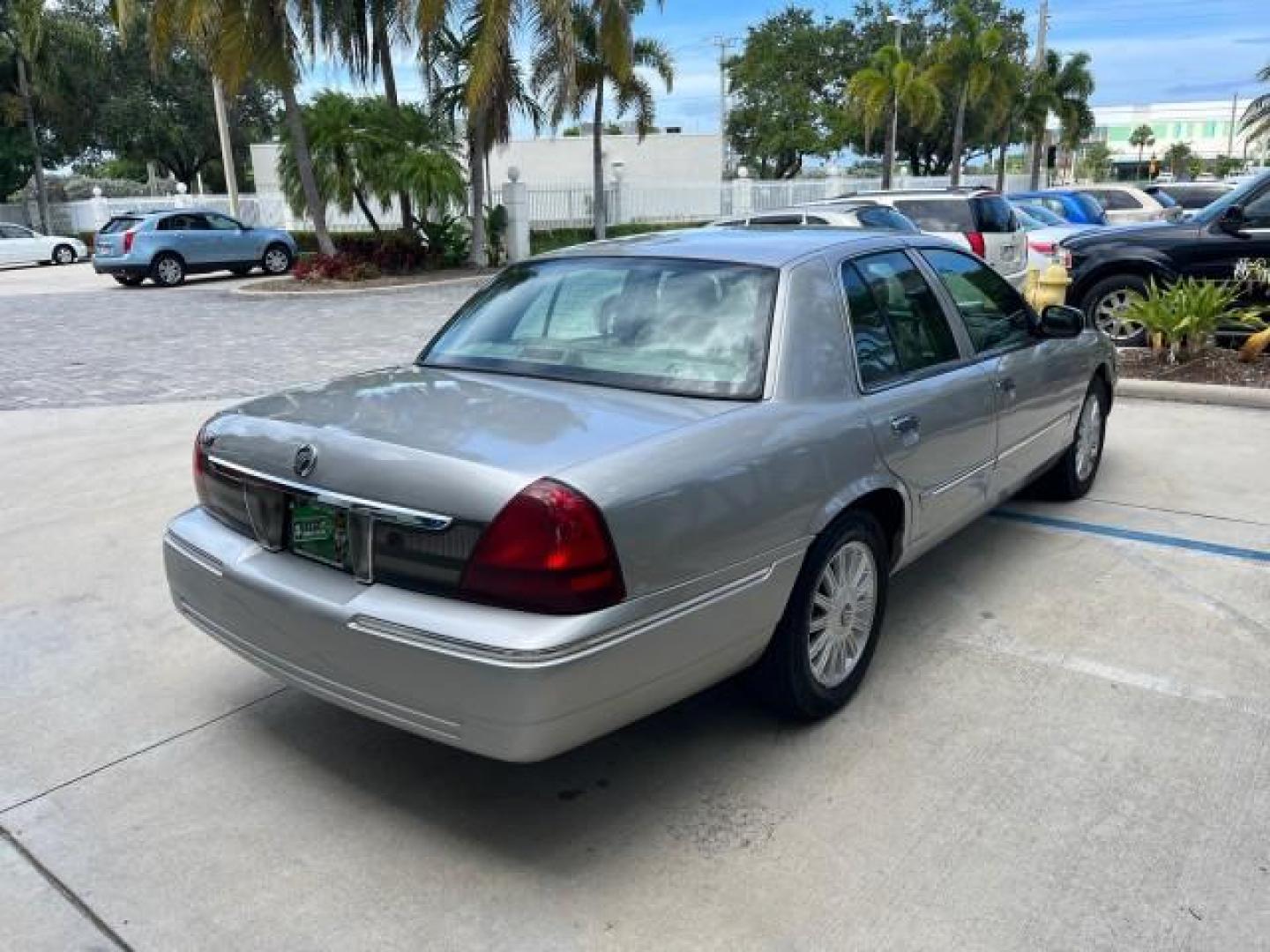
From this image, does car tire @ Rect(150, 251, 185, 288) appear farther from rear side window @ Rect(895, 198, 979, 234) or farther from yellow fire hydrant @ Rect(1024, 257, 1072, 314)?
yellow fire hydrant @ Rect(1024, 257, 1072, 314)

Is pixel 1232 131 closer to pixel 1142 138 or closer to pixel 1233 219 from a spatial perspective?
pixel 1142 138

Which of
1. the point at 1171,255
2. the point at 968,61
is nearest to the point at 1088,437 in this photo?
the point at 1171,255

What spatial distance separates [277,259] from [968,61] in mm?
A: 23965

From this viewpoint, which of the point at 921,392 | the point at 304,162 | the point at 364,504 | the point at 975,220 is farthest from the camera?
the point at 304,162

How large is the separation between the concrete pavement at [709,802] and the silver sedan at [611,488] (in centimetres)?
40

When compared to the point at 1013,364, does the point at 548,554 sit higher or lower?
lower

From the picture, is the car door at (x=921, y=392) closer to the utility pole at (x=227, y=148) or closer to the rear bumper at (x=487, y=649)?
the rear bumper at (x=487, y=649)

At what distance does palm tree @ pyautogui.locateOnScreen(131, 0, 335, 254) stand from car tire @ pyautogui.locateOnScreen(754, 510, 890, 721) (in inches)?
731

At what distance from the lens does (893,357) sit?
392cm

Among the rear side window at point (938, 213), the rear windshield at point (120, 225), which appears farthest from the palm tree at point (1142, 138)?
the rear side window at point (938, 213)

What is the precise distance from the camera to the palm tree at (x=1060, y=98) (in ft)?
138

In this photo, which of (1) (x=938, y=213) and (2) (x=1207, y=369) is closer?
(2) (x=1207, y=369)

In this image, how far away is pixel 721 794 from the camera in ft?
10.5

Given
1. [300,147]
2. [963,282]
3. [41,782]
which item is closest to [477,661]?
[41,782]
